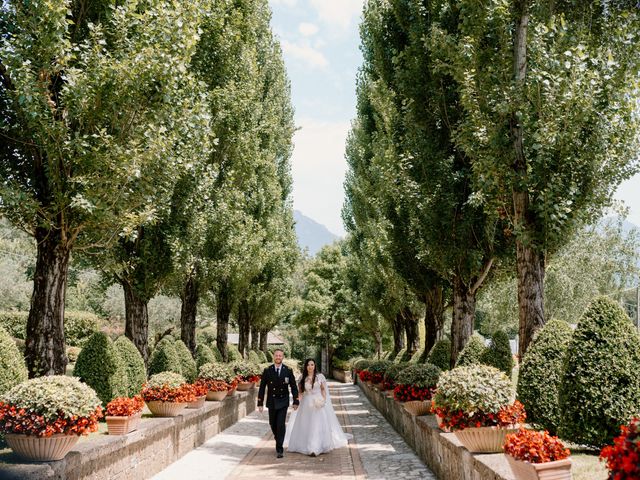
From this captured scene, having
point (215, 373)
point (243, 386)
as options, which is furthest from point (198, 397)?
point (243, 386)

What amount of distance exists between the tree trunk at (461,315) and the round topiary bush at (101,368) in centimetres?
878

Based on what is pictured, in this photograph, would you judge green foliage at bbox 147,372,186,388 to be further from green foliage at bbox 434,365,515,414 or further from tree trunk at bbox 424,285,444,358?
tree trunk at bbox 424,285,444,358

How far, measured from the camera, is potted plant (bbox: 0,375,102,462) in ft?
20.4

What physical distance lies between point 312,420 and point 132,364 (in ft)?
13.7

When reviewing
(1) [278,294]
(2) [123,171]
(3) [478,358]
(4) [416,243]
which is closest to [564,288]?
(1) [278,294]

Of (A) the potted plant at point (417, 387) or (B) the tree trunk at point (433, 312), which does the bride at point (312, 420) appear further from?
(B) the tree trunk at point (433, 312)

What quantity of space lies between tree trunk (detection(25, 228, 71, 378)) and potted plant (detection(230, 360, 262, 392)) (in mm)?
11918

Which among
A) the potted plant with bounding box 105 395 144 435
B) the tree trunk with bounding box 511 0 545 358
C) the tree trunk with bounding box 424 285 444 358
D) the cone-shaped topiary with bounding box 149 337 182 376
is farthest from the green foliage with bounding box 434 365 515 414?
the tree trunk with bounding box 424 285 444 358

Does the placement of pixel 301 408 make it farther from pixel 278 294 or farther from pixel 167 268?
pixel 278 294

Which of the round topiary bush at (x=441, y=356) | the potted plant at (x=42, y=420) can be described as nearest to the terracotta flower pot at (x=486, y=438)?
the potted plant at (x=42, y=420)

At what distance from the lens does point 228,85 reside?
57.4ft

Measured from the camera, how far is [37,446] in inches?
246

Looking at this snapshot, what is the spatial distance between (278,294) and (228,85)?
644 inches

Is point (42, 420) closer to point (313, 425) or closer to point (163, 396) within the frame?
point (163, 396)
